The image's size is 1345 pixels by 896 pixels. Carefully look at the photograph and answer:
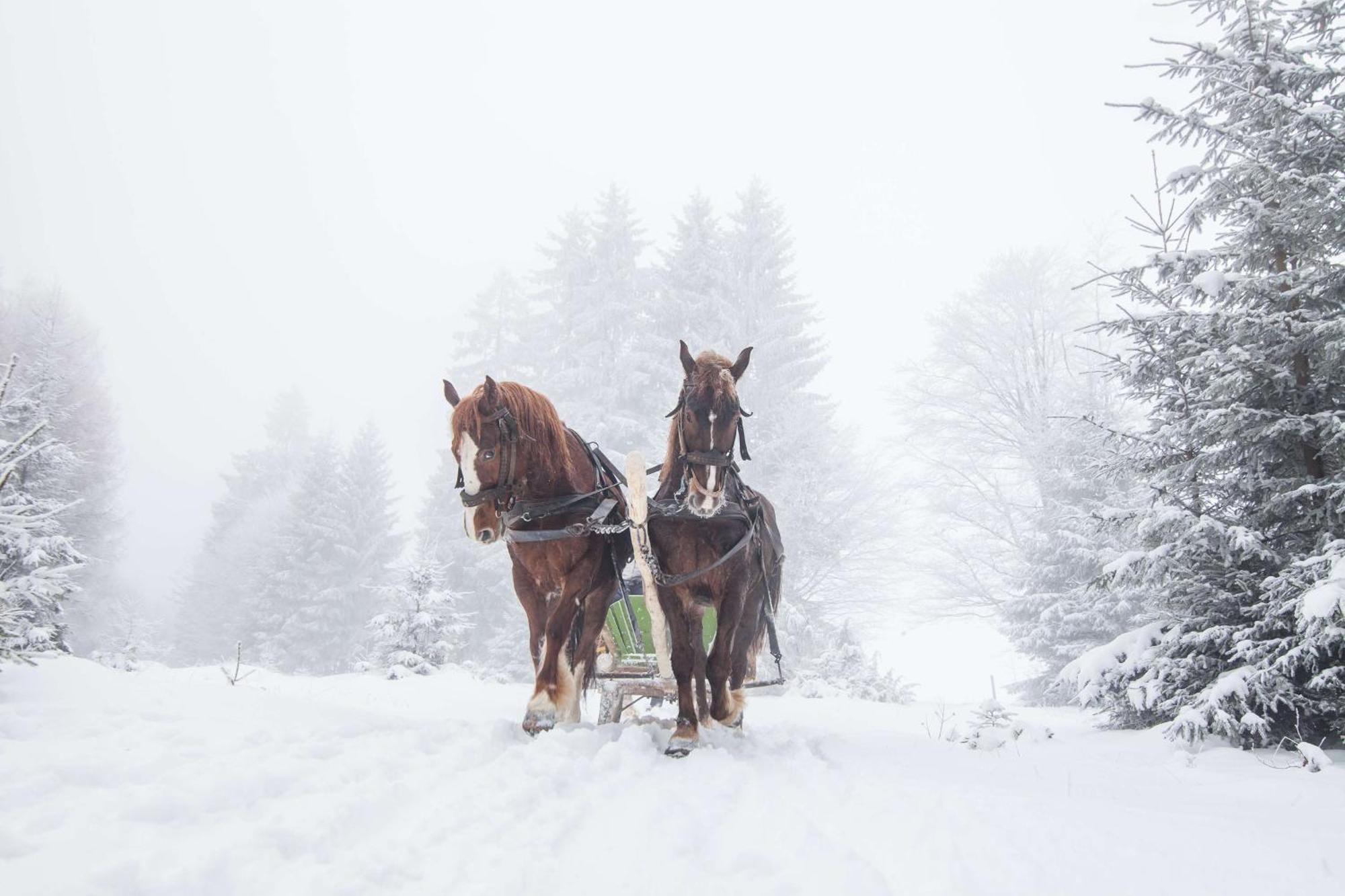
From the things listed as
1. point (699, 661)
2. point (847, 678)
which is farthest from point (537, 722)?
point (847, 678)

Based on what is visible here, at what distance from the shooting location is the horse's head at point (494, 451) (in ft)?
14.3

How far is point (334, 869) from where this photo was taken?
1.96 meters

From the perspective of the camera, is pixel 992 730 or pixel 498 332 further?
pixel 498 332

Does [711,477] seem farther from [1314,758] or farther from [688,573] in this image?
[1314,758]

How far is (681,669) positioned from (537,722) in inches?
37.5

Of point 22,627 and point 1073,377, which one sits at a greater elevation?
point 1073,377

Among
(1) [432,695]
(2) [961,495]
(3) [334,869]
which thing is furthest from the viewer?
(2) [961,495]

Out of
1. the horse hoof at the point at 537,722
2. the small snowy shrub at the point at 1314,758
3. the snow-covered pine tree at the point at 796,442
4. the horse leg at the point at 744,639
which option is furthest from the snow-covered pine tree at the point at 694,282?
the small snowy shrub at the point at 1314,758

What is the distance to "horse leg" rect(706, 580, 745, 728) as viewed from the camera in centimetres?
471

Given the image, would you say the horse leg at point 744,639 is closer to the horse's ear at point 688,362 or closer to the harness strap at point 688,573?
the harness strap at point 688,573

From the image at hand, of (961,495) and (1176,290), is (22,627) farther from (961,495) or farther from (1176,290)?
(961,495)

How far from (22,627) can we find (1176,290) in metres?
11.8

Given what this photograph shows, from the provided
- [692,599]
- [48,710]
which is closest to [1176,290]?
[692,599]

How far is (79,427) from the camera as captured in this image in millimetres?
20766
